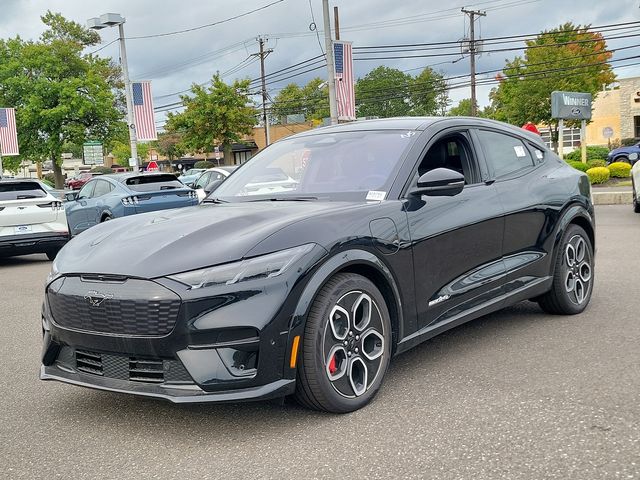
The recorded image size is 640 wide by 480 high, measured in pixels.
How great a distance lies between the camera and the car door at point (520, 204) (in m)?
4.87

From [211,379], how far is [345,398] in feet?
2.46

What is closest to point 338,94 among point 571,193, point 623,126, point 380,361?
point 571,193

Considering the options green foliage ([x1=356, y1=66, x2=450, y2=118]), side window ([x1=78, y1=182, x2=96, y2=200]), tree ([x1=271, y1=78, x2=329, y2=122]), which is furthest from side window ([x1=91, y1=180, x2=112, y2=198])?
green foliage ([x1=356, y1=66, x2=450, y2=118])

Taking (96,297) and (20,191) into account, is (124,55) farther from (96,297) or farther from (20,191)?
(96,297)

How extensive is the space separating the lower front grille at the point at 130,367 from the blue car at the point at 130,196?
980 cm

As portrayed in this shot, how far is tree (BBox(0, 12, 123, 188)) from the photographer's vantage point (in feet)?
145

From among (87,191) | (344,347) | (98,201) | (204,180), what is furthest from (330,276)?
(204,180)

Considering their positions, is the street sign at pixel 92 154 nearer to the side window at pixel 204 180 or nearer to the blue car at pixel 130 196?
the side window at pixel 204 180

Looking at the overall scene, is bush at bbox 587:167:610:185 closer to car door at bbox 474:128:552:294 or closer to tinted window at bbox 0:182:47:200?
tinted window at bbox 0:182:47:200

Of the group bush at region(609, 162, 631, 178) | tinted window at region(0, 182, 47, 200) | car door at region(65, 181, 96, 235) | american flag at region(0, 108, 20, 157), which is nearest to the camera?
tinted window at region(0, 182, 47, 200)

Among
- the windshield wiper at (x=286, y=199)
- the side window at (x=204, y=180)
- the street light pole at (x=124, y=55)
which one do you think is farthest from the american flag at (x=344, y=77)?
the windshield wiper at (x=286, y=199)

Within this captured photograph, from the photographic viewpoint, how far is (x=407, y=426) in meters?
3.41

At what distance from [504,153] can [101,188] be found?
11.2m

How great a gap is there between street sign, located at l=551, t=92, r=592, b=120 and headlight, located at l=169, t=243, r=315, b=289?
22185mm
